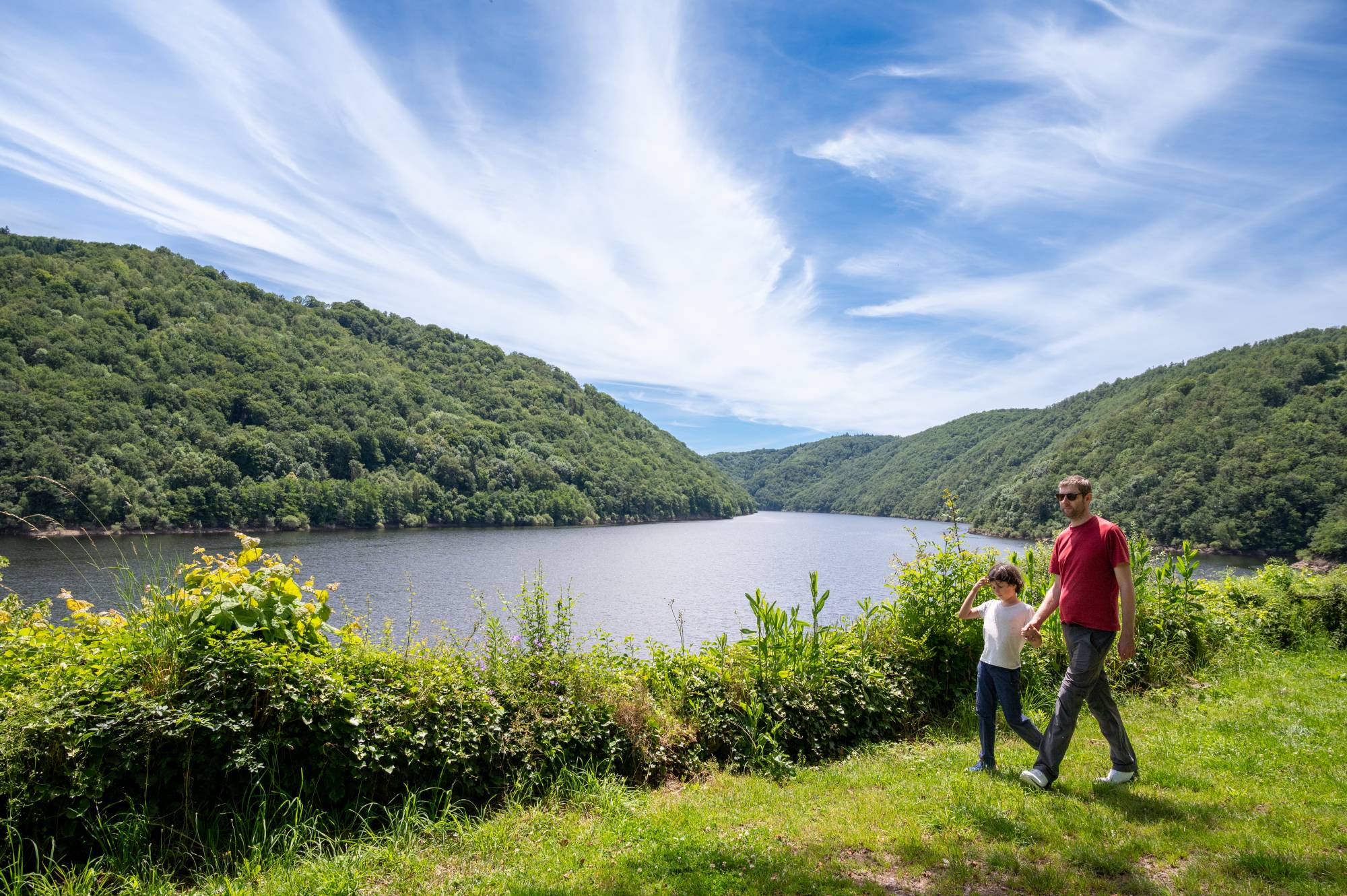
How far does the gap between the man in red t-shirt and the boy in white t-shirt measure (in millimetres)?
226

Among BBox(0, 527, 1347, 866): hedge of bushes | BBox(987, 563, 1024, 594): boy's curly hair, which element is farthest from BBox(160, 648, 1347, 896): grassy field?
BBox(987, 563, 1024, 594): boy's curly hair

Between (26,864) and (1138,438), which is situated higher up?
(1138,438)

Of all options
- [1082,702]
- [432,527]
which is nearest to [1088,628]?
[1082,702]

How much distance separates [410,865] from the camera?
325cm

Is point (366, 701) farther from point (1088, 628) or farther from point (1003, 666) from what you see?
point (1088, 628)

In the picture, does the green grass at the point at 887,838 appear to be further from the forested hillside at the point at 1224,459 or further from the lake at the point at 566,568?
the forested hillside at the point at 1224,459

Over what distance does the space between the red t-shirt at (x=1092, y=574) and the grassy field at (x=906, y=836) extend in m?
1.12

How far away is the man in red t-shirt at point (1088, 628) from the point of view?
420 centimetres

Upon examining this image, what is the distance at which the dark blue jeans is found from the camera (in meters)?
4.62

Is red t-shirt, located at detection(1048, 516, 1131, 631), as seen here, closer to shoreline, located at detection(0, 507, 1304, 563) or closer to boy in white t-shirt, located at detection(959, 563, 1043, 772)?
boy in white t-shirt, located at detection(959, 563, 1043, 772)

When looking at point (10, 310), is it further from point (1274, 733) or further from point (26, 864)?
point (1274, 733)

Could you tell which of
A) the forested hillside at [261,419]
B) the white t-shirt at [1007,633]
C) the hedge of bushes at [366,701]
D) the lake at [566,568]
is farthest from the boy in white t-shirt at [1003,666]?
the forested hillside at [261,419]

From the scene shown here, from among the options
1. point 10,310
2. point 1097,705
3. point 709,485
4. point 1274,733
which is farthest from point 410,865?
point 709,485

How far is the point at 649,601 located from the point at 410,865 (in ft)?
104
